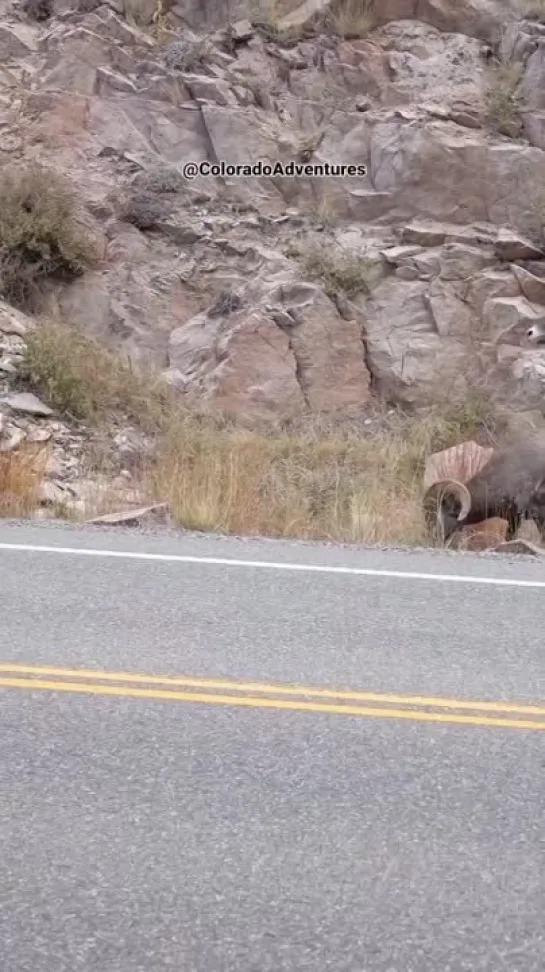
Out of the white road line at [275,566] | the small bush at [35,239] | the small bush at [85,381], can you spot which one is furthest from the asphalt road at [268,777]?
the small bush at [35,239]

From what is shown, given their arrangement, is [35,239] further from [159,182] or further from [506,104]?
[506,104]

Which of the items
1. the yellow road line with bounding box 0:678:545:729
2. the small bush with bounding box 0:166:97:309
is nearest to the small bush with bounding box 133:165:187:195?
the small bush with bounding box 0:166:97:309

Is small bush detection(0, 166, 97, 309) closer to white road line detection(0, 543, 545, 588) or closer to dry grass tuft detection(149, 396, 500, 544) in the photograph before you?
dry grass tuft detection(149, 396, 500, 544)

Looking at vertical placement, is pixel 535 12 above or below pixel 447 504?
above

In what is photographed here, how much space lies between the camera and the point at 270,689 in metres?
4.77

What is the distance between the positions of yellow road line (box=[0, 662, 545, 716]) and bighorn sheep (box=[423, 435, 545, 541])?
4.86 meters

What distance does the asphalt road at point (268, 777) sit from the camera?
9.81ft

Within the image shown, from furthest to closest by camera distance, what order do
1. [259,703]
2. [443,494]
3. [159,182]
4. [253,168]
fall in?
[253,168] < [159,182] < [443,494] < [259,703]

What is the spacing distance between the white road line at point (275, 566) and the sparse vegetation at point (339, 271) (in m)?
9.66

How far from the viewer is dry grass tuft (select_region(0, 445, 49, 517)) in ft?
31.7

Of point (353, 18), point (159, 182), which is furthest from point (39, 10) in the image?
point (353, 18)

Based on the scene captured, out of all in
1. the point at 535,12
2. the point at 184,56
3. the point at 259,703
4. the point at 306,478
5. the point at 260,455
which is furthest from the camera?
the point at 535,12

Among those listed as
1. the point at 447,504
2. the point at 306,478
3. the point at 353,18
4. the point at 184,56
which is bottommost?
the point at 447,504

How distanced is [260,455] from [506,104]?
9490 mm
